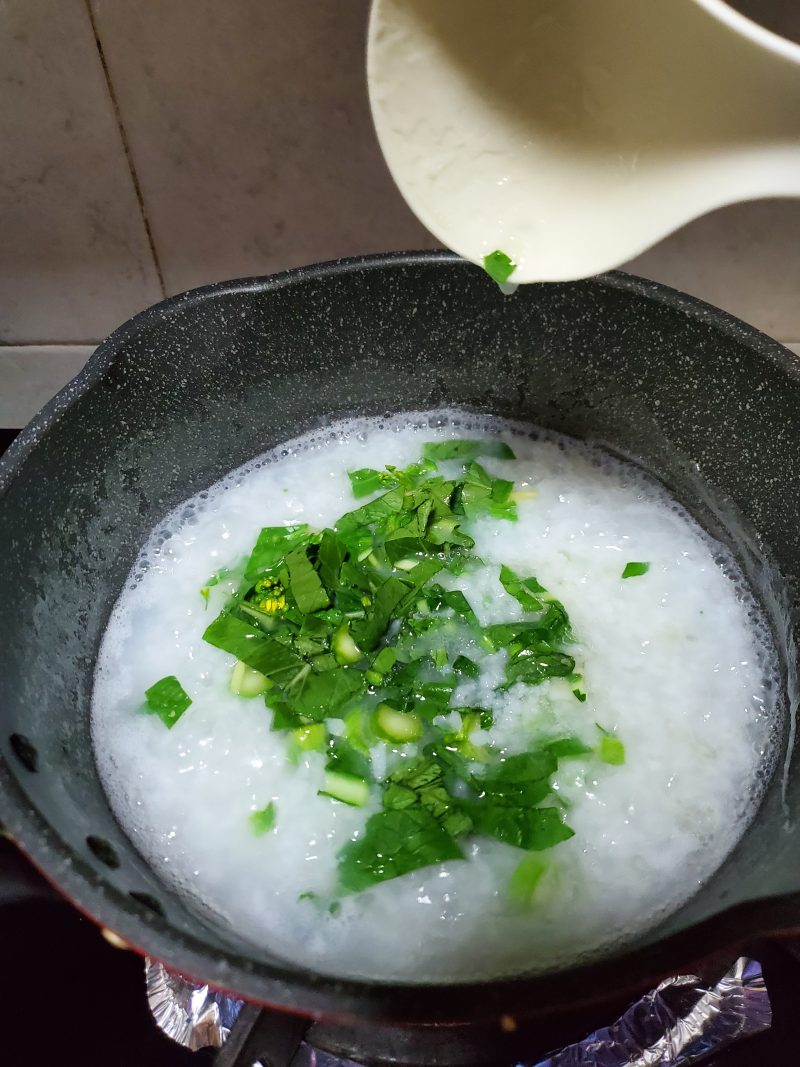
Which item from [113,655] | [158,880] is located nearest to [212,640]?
[113,655]

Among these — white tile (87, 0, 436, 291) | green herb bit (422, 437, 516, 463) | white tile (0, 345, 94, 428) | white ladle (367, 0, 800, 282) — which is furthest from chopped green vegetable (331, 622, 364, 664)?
white tile (0, 345, 94, 428)

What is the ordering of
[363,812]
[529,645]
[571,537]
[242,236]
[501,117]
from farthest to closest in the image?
[242,236] < [571,537] < [529,645] < [363,812] < [501,117]

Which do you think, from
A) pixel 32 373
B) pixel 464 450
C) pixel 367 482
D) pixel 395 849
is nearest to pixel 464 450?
pixel 464 450

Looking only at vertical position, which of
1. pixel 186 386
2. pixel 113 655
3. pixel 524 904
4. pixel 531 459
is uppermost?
pixel 186 386

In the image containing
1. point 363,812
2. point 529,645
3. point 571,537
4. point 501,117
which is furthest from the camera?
point 571,537

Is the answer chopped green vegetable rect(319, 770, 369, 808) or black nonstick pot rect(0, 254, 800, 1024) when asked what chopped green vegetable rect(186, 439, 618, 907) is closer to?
chopped green vegetable rect(319, 770, 369, 808)

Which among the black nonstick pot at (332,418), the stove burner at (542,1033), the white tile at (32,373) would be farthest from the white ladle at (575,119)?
the white tile at (32,373)

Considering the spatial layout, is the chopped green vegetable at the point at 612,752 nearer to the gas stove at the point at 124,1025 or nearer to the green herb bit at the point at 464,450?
the gas stove at the point at 124,1025

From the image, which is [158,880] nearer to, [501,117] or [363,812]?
[363,812]

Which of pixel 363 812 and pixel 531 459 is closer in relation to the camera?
pixel 363 812
